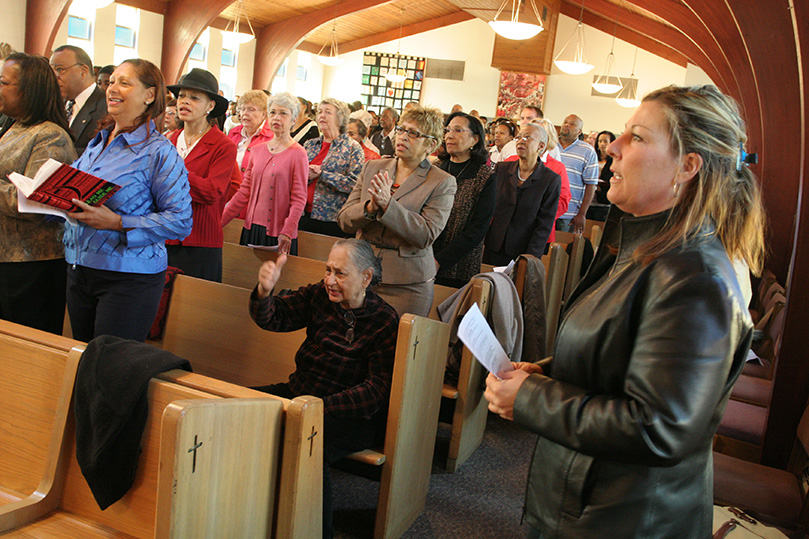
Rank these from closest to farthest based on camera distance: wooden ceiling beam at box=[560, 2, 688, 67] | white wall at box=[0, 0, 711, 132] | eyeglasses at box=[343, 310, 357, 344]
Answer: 1. eyeglasses at box=[343, 310, 357, 344]
2. white wall at box=[0, 0, 711, 132]
3. wooden ceiling beam at box=[560, 2, 688, 67]

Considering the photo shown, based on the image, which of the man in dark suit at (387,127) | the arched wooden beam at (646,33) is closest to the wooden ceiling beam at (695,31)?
the arched wooden beam at (646,33)

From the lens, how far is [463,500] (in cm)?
293

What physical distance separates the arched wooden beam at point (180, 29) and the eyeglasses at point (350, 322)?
45.1 ft

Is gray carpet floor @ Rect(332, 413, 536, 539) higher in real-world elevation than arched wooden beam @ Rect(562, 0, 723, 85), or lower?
lower

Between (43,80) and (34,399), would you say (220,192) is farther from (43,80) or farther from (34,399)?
(34,399)

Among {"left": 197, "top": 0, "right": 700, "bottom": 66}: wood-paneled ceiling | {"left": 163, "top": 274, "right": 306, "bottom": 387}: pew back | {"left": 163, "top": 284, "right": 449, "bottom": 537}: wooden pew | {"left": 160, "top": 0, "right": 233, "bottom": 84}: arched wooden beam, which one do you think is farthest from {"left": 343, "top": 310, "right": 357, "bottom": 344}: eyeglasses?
{"left": 160, "top": 0, "right": 233, "bottom": 84}: arched wooden beam

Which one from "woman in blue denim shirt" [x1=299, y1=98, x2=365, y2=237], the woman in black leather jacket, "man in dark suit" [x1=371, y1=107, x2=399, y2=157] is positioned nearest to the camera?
the woman in black leather jacket

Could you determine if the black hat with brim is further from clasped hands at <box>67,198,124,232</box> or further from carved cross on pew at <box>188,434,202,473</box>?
carved cross on pew at <box>188,434,202,473</box>

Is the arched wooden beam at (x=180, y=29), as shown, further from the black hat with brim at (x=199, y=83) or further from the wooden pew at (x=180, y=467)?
the wooden pew at (x=180, y=467)

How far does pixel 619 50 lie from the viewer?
1817 cm

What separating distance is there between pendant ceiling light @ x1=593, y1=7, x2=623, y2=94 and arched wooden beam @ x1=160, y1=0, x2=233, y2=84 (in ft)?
27.8

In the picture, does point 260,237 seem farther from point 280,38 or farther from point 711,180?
point 280,38

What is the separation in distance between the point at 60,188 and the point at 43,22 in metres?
12.3

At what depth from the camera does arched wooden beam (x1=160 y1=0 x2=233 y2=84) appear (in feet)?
48.4
